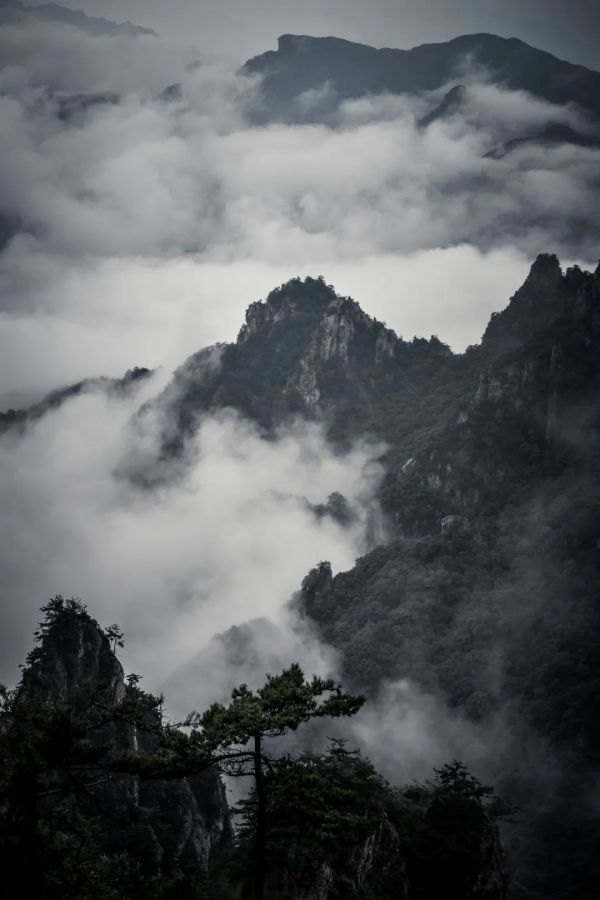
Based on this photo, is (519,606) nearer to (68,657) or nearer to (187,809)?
(187,809)

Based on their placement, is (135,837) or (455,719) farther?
(455,719)

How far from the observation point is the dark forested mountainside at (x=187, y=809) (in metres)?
21.7

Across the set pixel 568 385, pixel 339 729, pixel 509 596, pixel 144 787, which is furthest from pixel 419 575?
pixel 144 787

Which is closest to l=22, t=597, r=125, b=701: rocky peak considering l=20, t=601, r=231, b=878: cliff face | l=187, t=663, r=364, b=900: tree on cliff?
l=20, t=601, r=231, b=878: cliff face

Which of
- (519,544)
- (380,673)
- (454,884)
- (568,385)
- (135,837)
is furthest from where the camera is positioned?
(568,385)

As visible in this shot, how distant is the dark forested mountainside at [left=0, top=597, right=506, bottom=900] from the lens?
71.1 feet

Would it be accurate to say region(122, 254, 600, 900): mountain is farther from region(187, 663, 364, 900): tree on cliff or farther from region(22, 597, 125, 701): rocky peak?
region(187, 663, 364, 900): tree on cliff

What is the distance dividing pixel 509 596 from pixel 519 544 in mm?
19030

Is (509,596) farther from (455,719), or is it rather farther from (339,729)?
(339,729)

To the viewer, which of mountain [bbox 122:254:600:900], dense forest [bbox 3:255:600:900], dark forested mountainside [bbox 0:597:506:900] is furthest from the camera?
mountain [bbox 122:254:600:900]

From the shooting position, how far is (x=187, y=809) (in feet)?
184

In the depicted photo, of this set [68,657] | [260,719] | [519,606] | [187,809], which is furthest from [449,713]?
[260,719]

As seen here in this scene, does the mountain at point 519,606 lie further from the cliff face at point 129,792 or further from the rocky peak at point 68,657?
the rocky peak at point 68,657

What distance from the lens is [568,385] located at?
195500 millimetres
